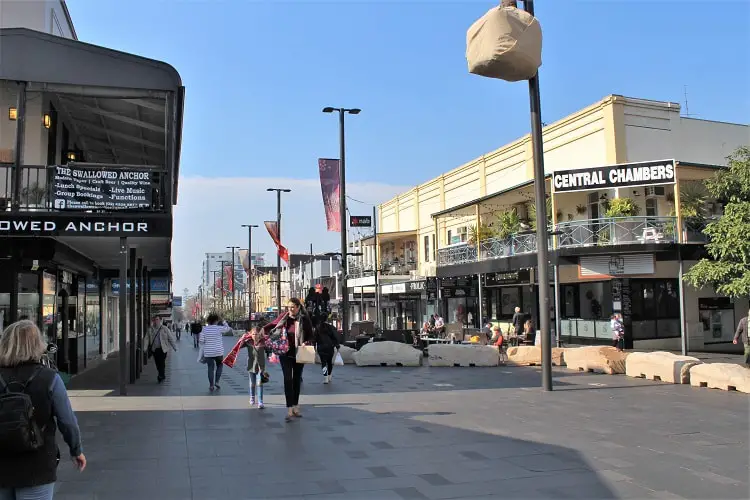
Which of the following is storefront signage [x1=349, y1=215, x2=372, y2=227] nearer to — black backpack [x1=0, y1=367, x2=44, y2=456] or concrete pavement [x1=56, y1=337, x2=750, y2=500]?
concrete pavement [x1=56, y1=337, x2=750, y2=500]

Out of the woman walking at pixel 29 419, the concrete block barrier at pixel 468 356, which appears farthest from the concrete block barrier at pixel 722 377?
the woman walking at pixel 29 419

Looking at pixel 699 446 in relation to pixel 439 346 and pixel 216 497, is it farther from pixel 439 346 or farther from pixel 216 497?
pixel 439 346

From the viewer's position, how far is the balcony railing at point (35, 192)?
12.2 m

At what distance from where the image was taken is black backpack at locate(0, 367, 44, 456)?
3291mm

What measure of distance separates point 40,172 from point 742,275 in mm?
18010

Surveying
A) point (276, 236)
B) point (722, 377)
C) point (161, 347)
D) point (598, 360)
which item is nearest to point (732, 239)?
point (598, 360)

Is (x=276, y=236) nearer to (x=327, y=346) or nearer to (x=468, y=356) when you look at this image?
(x=468, y=356)

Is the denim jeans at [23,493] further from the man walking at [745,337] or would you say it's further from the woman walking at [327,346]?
the man walking at [745,337]

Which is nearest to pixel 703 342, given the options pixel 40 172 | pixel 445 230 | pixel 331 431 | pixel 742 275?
pixel 742 275

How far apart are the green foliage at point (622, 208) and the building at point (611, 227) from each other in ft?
0.13

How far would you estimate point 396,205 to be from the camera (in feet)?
159

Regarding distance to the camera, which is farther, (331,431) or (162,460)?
(331,431)

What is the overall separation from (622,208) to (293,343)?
56.7 feet

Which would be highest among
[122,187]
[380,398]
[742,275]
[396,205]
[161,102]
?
[396,205]
